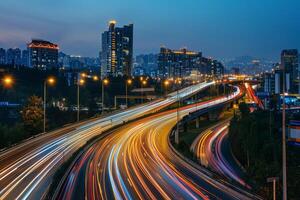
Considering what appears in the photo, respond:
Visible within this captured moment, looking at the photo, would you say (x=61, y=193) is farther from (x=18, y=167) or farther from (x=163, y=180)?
(x=18, y=167)

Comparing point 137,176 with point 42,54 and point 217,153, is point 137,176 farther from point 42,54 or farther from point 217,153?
point 42,54

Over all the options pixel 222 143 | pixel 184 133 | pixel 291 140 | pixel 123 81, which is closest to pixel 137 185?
pixel 291 140

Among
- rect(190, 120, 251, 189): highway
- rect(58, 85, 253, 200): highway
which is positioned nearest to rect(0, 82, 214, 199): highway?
rect(58, 85, 253, 200): highway

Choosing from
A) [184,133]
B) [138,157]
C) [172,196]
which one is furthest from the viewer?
[184,133]

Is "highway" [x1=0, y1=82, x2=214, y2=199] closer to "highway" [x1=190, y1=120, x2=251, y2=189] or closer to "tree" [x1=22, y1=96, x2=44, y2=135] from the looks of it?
"tree" [x1=22, y1=96, x2=44, y2=135]

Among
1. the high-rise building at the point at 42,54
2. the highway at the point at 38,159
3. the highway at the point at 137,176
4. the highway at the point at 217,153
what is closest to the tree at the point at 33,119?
the highway at the point at 38,159

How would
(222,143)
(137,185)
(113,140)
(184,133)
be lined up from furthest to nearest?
(184,133), (222,143), (113,140), (137,185)

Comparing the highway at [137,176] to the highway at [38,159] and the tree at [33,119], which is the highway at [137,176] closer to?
the highway at [38,159]

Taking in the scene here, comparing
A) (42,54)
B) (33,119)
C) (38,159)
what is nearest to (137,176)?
(38,159)
